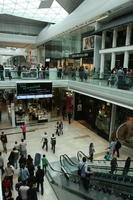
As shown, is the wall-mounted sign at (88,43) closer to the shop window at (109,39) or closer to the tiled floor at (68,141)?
the shop window at (109,39)

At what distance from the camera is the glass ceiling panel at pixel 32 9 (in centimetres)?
2011

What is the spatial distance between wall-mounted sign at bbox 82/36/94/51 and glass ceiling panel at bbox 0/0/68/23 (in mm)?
5602

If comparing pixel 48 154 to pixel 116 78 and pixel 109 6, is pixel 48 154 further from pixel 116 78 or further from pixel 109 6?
pixel 109 6

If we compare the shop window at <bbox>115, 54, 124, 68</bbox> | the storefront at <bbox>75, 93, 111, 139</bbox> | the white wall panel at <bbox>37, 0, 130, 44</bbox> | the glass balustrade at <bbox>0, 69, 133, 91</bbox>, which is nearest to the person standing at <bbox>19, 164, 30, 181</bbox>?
the glass balustrade at <bbox>0, 69, 133, 91</bbox>

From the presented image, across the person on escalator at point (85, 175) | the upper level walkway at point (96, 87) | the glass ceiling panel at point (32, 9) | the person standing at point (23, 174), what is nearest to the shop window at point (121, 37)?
the upper level walkway at point (96, 87)

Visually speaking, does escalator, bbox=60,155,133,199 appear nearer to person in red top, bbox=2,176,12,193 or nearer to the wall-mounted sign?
person in red top, bbox=2,176,12,193

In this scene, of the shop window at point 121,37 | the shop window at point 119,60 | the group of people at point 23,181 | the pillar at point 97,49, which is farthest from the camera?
the pillar at point 97,49

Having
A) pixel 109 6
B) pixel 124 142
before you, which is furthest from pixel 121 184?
pixel 109 6

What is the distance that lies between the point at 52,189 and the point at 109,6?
Answer: 1334 centimetres

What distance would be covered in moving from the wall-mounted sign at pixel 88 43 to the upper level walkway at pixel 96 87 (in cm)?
507

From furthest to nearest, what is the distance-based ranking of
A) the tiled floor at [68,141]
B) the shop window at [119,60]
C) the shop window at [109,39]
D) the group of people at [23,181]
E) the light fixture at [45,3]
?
the light fixture at [45,3] < the shop window at [109,39] < the shop window at [119,60] < the tiled floor at [68,141] < the group of people at [23,181]

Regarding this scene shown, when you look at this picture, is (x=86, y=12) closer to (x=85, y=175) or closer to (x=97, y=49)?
(x=97, y=49)

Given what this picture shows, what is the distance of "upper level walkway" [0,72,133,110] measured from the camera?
10080mm

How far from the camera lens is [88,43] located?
1978cm
